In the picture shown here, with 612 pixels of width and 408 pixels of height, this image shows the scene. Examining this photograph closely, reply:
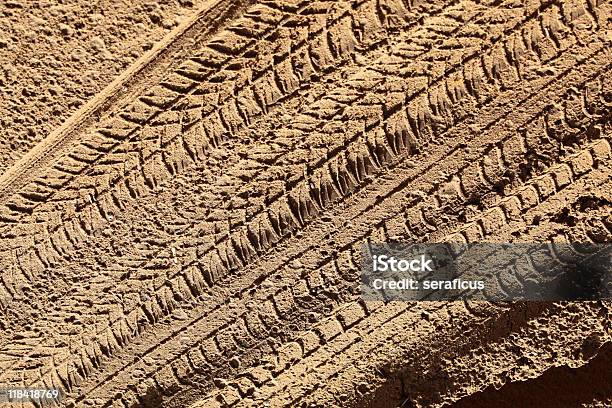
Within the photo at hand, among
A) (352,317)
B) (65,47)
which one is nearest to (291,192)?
(352,317)

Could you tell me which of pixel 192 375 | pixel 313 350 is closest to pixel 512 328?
pixel 313 350

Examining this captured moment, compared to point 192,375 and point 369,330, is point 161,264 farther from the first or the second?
point 369,330

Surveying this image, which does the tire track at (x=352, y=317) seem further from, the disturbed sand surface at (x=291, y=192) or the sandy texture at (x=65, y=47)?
the sandy texture at (x=65, y=47)

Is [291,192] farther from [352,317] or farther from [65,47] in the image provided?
[65,47]

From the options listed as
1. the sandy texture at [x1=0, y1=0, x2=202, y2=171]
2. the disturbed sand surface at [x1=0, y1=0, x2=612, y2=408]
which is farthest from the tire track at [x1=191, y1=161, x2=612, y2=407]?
the sandy texture at [x1=0, y1=0, x2=202, y2=171]

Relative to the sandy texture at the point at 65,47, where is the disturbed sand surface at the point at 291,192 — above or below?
below

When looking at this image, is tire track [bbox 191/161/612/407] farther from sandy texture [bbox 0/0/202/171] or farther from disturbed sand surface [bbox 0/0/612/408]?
sandy texture [bbox 0/0/202/171]

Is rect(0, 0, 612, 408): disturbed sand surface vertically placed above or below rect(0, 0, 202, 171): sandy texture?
below

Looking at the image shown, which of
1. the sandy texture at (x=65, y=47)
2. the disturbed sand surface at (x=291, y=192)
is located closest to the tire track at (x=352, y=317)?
the disturbed sand surface at (x=291, y=192)
